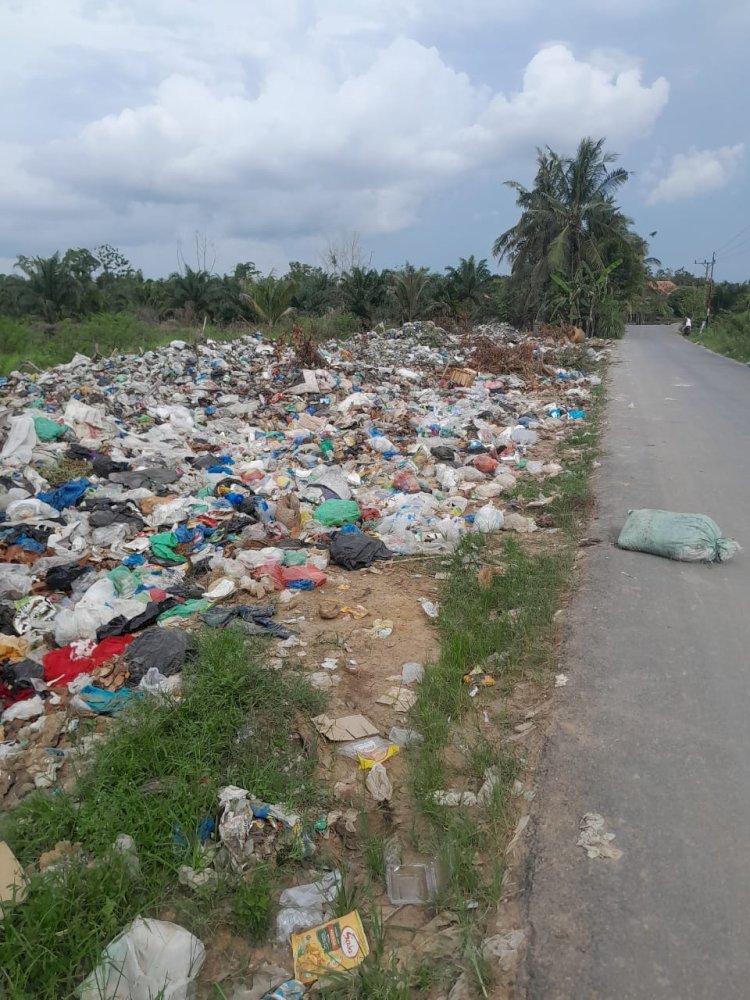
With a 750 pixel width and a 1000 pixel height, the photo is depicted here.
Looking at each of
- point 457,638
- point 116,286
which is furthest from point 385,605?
point 116,286

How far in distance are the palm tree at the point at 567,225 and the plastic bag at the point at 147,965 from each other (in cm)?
2800

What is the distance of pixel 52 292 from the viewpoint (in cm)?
2369

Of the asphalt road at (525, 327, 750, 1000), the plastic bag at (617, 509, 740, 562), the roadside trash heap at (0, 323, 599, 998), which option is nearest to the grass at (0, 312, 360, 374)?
the roadside trash heap at (0, 323, 599, 998)

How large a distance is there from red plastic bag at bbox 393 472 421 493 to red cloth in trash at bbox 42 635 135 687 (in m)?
3.24

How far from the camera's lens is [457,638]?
3303 mm

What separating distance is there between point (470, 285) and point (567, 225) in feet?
17.0

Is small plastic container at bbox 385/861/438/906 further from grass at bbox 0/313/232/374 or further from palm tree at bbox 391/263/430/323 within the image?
palm tree at bbox 391/263/430/323

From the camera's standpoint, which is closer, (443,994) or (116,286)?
(443,994)

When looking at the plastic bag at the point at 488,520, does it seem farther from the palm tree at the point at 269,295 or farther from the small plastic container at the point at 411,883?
the palm tree at the point at 269,295

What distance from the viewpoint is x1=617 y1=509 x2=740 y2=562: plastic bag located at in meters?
4.08

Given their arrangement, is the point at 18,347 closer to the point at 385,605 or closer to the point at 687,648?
the point at 385,605

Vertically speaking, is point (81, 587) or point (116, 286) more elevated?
point (116, 286)

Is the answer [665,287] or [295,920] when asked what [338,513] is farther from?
[665,287]

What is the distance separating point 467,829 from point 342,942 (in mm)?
501
